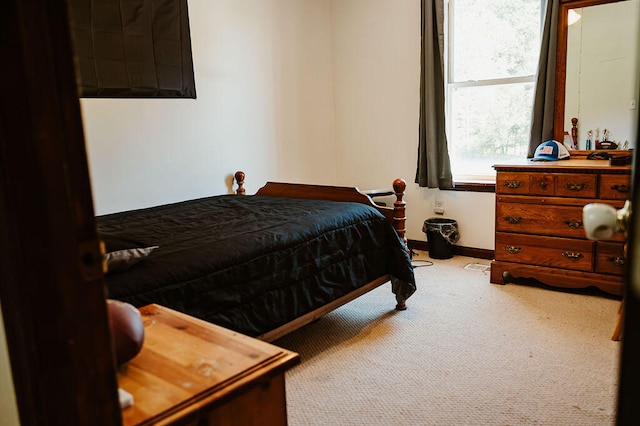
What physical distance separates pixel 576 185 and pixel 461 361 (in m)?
1.45

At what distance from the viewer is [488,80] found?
13.5 feet

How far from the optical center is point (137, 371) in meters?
1.10

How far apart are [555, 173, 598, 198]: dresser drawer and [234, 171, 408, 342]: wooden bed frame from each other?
3.26ft

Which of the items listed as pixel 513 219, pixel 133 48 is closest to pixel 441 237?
pixel 513 219

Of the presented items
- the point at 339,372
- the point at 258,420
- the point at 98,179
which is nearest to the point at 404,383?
the point at 339,372

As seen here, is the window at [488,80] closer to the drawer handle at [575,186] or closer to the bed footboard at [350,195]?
the drawer handle at [575,186]

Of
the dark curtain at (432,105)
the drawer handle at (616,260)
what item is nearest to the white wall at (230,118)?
the dark curtain at (432,105)

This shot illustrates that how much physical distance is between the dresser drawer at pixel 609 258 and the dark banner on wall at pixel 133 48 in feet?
9.93

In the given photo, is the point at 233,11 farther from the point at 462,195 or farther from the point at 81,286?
the point at 81,286

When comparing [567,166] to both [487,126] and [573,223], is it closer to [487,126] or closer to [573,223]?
[573,223]

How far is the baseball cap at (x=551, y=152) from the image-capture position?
138 inches

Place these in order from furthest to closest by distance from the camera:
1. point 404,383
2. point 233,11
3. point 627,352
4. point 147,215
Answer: point 233,11 → point 147,215 → point 404,383 → point 627,352

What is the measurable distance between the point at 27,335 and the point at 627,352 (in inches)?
28.7

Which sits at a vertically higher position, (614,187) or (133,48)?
(133,48)
